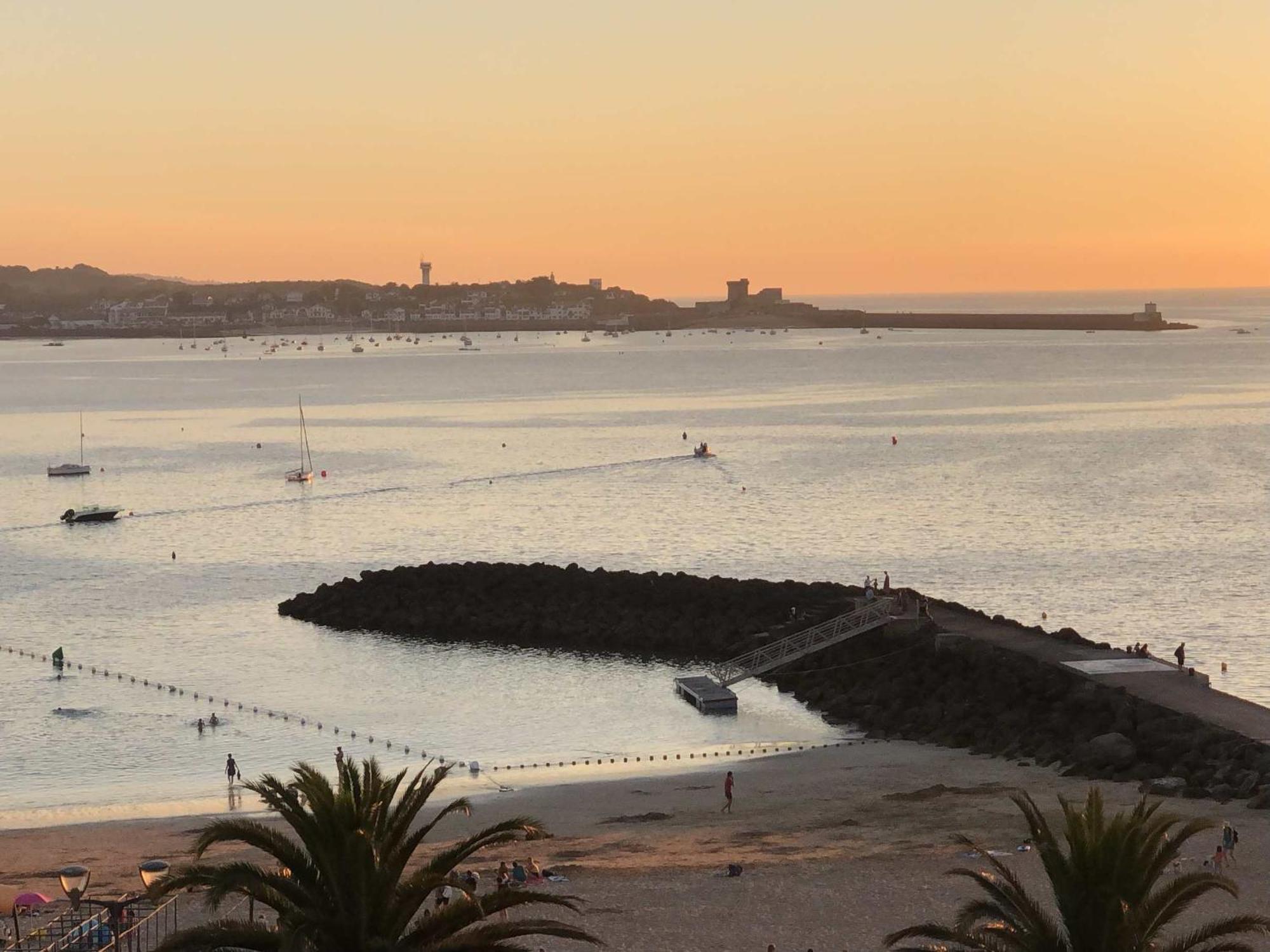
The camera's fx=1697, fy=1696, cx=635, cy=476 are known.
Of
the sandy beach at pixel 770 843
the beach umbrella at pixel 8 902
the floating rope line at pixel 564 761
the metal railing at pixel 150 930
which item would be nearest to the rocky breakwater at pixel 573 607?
the floating rope line at pixel 564 761

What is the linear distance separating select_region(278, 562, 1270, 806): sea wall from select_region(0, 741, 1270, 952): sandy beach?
2.36ft

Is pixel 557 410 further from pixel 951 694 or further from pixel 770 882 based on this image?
pixel 770 882

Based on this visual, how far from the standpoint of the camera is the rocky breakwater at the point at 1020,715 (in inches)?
972

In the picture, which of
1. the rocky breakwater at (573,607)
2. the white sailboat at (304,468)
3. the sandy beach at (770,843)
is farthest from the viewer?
the white sailboat at (304,468)

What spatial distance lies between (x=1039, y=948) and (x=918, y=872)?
345 inches

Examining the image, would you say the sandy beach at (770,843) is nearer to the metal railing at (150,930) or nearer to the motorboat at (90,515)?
the metal railing at (150,930)

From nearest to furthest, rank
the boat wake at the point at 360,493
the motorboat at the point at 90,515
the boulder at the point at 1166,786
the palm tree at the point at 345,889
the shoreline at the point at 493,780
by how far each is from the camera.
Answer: the palm tree at the point at 345,889, the boulder at the point at 1166,786, the shoreline at the point at 493,780, the motorboat at the point at 90,515, the boat wake at the point at 360,493

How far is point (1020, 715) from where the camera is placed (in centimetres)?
2903

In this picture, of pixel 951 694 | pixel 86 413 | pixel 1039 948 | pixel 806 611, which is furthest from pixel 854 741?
pixel 86 413

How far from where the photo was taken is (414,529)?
62.7 m

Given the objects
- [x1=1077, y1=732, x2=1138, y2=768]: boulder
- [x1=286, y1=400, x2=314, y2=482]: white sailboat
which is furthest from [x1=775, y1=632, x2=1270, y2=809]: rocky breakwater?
[x1=286, y1=400, x2=314, y2=482]: white sailboat

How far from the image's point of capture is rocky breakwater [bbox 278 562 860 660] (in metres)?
38.6

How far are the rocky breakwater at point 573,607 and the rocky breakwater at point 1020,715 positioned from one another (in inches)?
154

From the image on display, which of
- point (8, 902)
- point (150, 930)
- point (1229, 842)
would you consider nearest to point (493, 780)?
point (150, 930)
